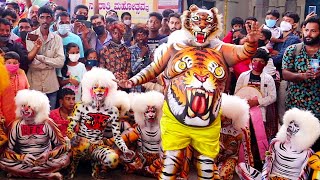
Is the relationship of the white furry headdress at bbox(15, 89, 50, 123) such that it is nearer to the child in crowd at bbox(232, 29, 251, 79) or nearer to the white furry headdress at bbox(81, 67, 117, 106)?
the white furry headdress at bbox(81, 67, 117, 106)

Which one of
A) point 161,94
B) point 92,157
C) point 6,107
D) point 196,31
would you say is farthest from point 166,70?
point 6,107

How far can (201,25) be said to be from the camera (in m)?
4.96

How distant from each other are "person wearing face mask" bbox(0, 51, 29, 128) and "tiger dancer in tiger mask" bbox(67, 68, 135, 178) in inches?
28.5

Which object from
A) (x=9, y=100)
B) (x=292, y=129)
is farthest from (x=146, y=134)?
(x=292, y=129)

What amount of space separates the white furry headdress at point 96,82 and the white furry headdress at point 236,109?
1313 millimetres

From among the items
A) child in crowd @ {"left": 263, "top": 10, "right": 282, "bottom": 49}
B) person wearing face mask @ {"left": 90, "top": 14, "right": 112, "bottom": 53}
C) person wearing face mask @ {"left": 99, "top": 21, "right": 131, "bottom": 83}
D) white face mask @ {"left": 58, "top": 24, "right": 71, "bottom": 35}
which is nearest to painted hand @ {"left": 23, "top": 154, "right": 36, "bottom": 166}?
person wearing face mask @ {"left": 99, "top": 21, "right": 131, "bottom": 83}

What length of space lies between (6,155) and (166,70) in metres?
2.23

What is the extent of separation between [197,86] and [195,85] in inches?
0.8

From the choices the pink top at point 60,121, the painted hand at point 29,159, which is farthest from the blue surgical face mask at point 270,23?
the painted hand at point 29,159

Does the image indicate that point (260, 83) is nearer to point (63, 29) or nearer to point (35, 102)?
point (35, 102)

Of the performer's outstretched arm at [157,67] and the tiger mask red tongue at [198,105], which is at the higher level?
the performer's outstretched arm at [157,67]

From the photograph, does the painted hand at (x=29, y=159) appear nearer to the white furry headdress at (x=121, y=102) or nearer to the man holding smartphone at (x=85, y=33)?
the white furry headdress at (x=121, y=102)

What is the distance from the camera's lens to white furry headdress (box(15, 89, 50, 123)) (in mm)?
5922

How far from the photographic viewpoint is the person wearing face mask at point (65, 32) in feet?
24.1
